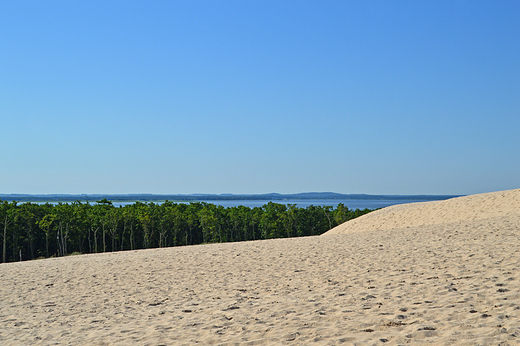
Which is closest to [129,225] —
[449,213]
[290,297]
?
[449,213]

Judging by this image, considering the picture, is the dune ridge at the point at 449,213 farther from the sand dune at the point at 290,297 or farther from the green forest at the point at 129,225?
the green forest at the point at 129,225

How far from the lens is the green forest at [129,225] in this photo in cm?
6159

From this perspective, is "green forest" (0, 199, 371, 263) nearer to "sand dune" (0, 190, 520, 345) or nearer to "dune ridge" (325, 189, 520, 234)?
"dune ridge" (325, 189, 520, 234)

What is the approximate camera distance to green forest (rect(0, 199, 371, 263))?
61594mm

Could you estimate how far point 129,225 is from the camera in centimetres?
7269

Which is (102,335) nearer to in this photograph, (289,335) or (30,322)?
(30,322)

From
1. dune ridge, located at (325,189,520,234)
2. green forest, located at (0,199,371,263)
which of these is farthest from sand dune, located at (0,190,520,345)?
green forest, located at (0,199,371,263)

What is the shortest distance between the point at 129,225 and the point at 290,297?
68.2 m

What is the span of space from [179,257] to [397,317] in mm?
13245

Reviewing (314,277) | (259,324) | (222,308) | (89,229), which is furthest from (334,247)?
(89,229)

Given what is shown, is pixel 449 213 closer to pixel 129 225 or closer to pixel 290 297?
pixel 290 297

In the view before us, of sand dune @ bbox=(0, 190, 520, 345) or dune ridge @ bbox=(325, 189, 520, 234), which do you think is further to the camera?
dune ridge @ bbox=(325, 189, 520, 234)

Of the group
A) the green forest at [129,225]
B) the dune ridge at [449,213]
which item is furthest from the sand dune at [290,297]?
the green forest at [129,225]

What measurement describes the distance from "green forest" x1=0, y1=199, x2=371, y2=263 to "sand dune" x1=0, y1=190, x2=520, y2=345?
47119mm
